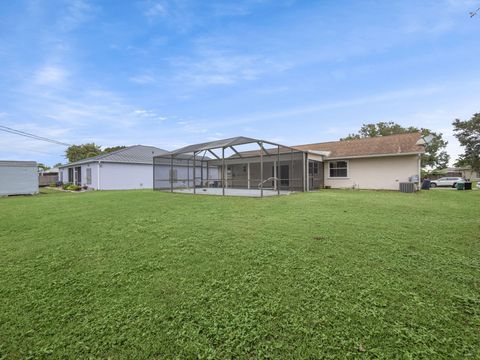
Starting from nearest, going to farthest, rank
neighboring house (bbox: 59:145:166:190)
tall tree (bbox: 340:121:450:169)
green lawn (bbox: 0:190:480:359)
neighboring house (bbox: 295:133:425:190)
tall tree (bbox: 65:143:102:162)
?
1. green lawn (bbox: 0:190:480:359)
2. neighboring house (bbox: 295:133:425:190)
3. neighboring house (bbox: 59:145:166:190)
4. tall tree (bbox: 340:121:450:169)
5. tall tree (bbox: 65:143:102:162)

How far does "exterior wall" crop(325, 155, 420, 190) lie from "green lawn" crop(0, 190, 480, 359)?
441 inches

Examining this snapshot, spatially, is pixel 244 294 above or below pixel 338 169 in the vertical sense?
below

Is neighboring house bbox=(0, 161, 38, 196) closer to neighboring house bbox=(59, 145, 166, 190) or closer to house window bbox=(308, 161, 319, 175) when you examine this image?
neighboring house bbox=(59, 145, 166, 190)

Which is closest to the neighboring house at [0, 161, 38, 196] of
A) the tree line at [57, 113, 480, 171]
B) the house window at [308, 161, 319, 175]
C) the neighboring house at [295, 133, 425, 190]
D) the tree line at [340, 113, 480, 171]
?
the house window at [308, 161, 319, 175]

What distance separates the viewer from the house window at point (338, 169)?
1672cm

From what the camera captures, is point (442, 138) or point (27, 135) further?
point (442, 138)

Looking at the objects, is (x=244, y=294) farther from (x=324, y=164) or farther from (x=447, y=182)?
(x=447, y=182)

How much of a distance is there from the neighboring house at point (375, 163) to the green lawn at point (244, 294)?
441 inches

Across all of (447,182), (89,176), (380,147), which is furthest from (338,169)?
(89,176)

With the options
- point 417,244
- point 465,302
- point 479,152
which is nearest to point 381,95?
point 417,244

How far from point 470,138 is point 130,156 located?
44592 mm

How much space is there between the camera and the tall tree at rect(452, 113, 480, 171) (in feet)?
104

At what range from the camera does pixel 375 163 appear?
15.4 metres

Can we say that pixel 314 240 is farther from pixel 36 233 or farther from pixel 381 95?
pixel 381 95
